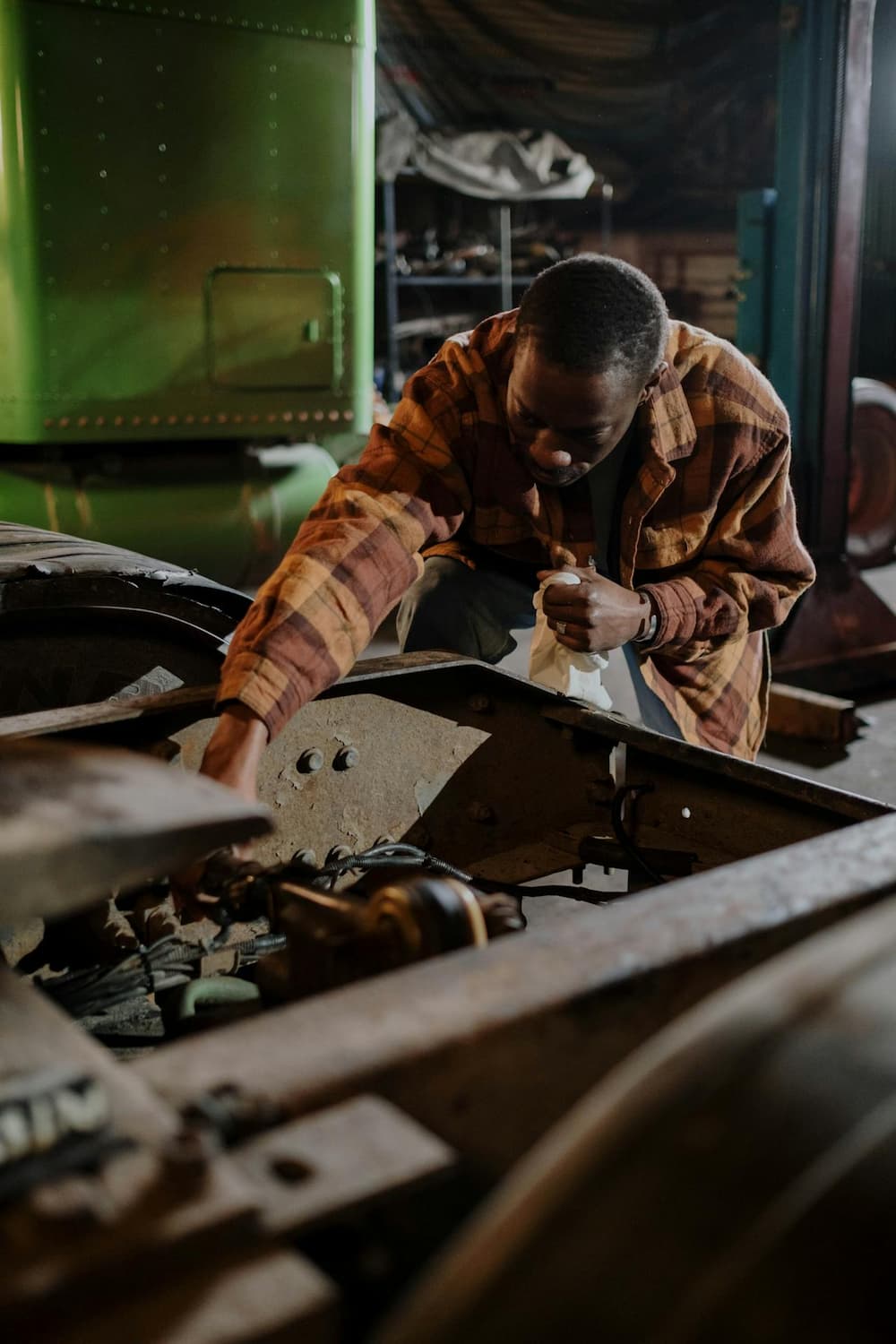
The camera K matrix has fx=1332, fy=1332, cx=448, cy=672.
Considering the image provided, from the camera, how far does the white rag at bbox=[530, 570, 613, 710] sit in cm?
242

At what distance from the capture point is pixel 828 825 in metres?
1.72

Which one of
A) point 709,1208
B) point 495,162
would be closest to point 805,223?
point 709,1208

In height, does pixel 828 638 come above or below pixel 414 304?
below

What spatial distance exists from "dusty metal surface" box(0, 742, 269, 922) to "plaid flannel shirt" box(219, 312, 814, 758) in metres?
1.29

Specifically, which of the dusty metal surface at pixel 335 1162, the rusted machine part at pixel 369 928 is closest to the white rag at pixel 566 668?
the rusted machine part at pixel 369 928

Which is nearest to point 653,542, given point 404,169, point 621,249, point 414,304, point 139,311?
point 139,311

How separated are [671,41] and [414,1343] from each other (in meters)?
10.6

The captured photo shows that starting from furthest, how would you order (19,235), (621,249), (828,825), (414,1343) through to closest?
(621,249)
(19,235)
(828,825)
(414,1343)

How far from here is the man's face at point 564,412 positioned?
2.16 m

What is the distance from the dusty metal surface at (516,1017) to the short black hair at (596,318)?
129cm

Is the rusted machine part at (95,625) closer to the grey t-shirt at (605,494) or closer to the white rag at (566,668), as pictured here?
the white rag at (566,668)

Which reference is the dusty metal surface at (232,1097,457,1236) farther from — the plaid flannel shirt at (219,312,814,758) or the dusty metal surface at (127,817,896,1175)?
the plaid flannel shirt at (219,312,814,758)

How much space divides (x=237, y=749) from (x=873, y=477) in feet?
19.1

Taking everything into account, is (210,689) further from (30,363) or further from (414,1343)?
(30,363)
